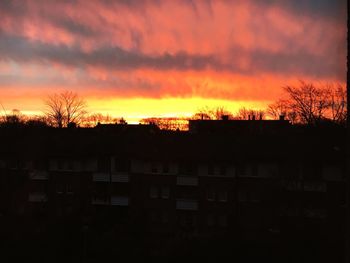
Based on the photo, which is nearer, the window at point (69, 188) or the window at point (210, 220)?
the window at point (210, 220)

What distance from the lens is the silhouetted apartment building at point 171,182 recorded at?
72.5 feet

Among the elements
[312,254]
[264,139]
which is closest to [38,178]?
[264,139]

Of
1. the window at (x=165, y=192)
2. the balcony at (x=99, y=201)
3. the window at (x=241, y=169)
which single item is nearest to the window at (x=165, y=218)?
the window at (x=165, y=192)

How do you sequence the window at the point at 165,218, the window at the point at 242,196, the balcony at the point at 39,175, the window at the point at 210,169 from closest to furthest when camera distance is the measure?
1. the window at the point at 242,196
2. the window at the point at 210,169
3. the window at the point at 165,218
4. the balcony at the point at 39,175

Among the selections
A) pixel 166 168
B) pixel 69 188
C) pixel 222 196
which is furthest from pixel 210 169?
pixel 69 188

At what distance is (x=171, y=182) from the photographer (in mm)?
26969

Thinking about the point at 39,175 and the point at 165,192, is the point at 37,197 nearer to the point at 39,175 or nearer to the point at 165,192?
the point at 39,175

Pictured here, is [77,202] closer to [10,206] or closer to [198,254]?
[10,206]

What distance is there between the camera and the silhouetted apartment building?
72.5 feet

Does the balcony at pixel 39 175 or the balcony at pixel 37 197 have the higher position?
the balcony at pixel 39 175

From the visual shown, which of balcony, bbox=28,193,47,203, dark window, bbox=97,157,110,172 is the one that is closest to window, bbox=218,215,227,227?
dark window, bbox=97,157,110,172

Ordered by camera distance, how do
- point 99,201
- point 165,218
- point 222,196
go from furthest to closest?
point 99,201 → point 165,218 → point 222,196

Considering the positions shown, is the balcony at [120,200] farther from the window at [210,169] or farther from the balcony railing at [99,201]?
the window at [210,169]

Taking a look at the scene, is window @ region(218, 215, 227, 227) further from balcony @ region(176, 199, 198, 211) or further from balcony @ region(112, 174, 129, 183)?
balcony @ region(112, 174, 129, 183)
